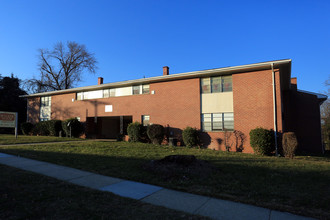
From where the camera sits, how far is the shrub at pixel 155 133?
16.2 meters

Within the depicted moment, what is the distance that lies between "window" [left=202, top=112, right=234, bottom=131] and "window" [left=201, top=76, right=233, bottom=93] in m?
1.77

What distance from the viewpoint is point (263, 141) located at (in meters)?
12.5

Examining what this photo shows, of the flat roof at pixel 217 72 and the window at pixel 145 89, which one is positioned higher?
the flat roof at pixel 217 72

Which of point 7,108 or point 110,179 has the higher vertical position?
point 7,108

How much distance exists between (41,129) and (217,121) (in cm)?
1974

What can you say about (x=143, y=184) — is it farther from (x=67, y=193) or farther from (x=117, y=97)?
(x=117, y=97)

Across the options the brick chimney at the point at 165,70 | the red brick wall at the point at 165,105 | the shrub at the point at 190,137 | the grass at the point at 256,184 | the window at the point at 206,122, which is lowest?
the grass at the point at 256,184

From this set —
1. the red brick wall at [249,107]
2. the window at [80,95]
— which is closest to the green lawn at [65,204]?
the red brick wall at [249,107]

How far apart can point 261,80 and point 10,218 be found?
46.5ft

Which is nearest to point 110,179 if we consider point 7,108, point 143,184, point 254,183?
point 143,184

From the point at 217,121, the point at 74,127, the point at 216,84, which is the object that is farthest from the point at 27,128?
the point at 216,84

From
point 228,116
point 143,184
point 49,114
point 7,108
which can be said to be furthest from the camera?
point 7,108

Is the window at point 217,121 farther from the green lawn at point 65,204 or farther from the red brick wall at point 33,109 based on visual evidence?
the red brick wall at point 33,109

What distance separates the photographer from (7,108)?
101ft
